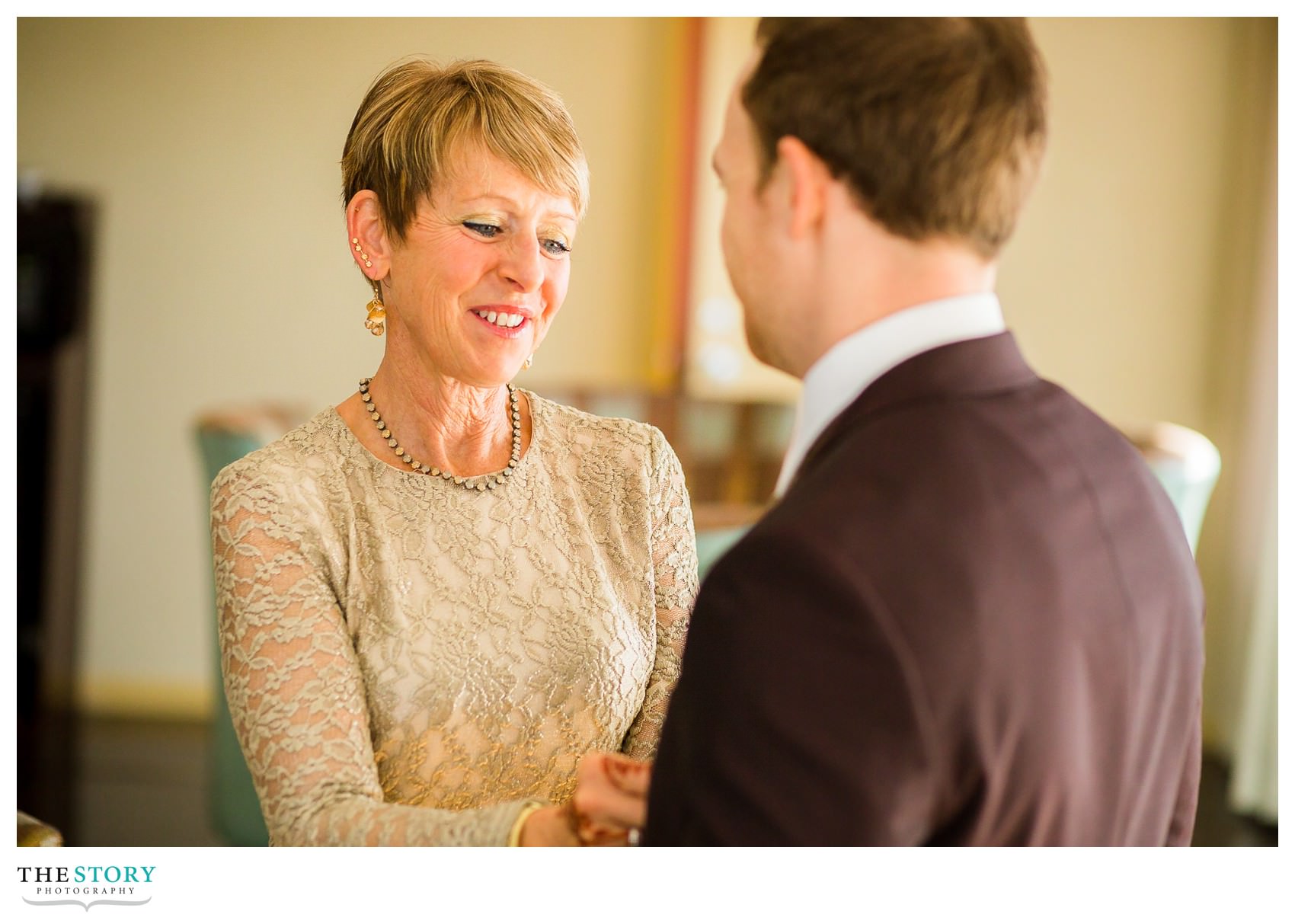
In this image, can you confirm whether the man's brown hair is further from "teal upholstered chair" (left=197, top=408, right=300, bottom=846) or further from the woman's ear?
"teal upholstered chair" (left=197, top=408, right=300, bottom=846)

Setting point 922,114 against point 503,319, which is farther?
point 503,319

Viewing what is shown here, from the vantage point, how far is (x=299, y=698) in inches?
37.4

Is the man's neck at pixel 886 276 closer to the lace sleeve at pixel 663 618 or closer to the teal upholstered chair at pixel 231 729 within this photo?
the lace sleeve at pixel 663 618

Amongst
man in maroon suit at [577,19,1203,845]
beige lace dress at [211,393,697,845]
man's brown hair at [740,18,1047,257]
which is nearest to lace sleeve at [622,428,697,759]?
beige lace dress at [211,393,697,845]

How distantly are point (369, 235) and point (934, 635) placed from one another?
59cm

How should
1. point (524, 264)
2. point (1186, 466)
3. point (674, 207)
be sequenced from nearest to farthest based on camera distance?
point (524, 264), point (1186, 466), point (674, 207)

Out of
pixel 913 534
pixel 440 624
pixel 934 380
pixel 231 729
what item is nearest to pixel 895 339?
pixel 934 380

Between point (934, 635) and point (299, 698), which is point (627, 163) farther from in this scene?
point (934, 635)

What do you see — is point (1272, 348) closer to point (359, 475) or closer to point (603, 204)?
point (603, 204)

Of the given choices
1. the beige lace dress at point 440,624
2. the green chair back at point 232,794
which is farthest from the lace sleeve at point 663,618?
the green chair back at point 232,794

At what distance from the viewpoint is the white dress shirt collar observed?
803 mm

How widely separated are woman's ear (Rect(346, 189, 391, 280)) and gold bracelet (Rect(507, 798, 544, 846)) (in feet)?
1.52
